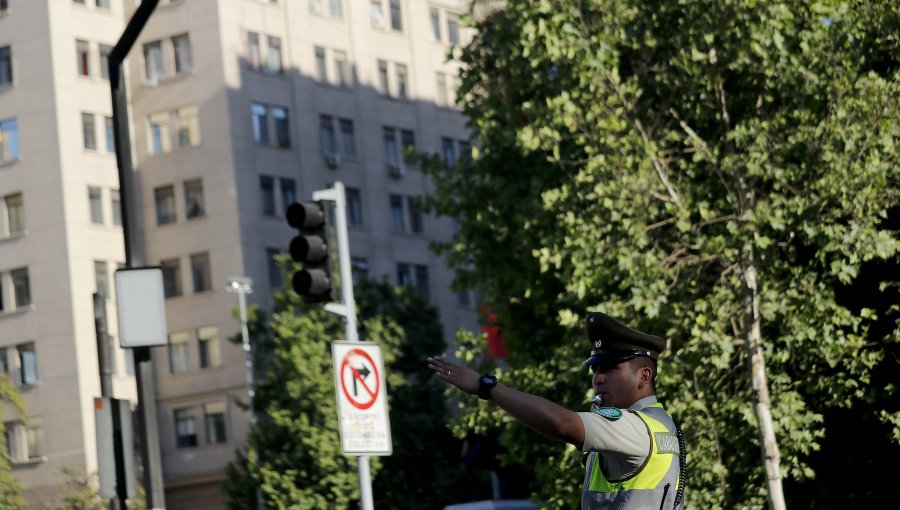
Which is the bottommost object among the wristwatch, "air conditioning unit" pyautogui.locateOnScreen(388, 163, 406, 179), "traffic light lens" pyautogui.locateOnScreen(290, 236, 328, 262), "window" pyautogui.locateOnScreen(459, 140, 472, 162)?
the wristwatch

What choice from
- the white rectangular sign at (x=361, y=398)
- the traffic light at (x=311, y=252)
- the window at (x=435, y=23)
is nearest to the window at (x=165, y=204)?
the window at (x=435, y=23)

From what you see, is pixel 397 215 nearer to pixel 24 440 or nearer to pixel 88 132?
pixel 88 132

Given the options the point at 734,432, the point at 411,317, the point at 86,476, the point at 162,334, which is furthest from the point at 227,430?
the point at 162,334

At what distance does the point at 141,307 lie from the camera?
13.2m

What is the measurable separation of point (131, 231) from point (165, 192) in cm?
5405

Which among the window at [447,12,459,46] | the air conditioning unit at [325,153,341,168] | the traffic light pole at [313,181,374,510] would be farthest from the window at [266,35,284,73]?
the traffic light pole at [313,181,374,510]

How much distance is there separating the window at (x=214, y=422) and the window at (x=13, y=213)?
943cm

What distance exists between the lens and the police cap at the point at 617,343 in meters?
5.88

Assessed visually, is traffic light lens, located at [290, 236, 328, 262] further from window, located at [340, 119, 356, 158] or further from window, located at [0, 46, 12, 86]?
window, located at [340, 119, 356, 158]

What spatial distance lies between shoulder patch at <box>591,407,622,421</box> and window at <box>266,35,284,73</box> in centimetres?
→ 6327

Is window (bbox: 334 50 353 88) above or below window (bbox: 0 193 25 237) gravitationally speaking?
above

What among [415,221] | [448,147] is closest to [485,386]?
[415,221]

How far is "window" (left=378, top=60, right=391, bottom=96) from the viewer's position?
240 feet

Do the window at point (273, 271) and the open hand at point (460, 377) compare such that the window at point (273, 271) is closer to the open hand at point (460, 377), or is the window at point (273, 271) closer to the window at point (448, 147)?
the window at point (448, 147)
